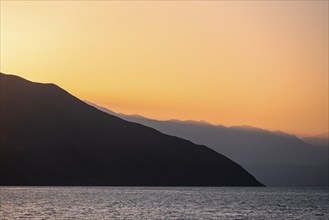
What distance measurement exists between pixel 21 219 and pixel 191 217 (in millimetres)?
30506

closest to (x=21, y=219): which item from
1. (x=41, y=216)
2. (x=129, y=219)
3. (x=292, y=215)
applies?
(x=41, y=216)

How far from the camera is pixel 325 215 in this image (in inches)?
5128

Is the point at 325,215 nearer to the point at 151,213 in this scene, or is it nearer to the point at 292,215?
the point at 292,215

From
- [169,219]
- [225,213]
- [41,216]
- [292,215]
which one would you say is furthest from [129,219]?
[292,215]

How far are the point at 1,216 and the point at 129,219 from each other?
69.7 ft

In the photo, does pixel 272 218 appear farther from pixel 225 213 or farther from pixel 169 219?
pixel 169 219

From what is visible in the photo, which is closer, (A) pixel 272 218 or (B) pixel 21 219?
(B) pixel 21 219

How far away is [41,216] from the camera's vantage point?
11156 cm

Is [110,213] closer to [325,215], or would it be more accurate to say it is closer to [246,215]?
[246,215]

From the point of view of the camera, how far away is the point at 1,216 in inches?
4341

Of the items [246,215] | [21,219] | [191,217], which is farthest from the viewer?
[246,215]

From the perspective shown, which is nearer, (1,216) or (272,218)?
(1,216)

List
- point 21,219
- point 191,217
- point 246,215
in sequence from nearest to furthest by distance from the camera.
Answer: point 21,219
point 191,217
point 246,215

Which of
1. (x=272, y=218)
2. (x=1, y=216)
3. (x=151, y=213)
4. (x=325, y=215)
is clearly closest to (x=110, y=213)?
(x=151, y=213)
